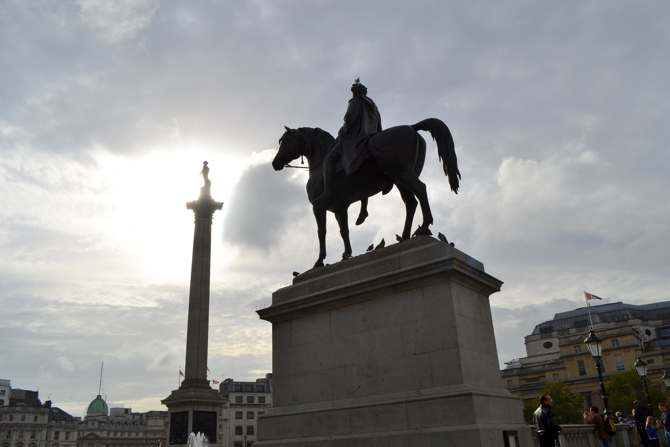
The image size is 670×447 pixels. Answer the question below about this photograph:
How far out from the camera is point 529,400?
7388 cm

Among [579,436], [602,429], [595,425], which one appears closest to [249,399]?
[595,425]

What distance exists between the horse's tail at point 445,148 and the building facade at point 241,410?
100 m

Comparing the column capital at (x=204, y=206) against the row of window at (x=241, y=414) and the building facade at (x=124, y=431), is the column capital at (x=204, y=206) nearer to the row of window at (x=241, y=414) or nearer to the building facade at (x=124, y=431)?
the row of window at (x=241, y=414)

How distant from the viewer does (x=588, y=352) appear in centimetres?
7156

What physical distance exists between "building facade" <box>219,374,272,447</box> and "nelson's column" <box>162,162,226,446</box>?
6535 cm

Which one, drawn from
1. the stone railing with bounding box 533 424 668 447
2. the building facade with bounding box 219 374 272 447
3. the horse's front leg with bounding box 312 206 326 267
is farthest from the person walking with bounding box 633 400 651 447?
the building facade with bounding box 219 374 272 447

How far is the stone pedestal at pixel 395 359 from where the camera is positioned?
731 centimetres

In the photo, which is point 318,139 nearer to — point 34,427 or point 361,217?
point 361,217

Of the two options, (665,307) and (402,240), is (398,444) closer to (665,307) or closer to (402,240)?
(402,240)

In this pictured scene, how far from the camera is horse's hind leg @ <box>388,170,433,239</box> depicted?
9117 millimetres

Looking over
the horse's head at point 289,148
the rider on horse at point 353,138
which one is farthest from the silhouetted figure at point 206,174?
the rider on horse at point 353,138

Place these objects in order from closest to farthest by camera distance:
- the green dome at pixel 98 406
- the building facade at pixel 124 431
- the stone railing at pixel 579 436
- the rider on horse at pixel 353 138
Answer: the rider on horse at pixel 353 138 → the stone railing at pixel 579 436 → the building facade at pixel 124 431 → the green dome at pixel 98 406

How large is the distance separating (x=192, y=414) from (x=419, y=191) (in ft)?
108

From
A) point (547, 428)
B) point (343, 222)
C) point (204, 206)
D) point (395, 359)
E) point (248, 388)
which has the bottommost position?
point (547, 428)
